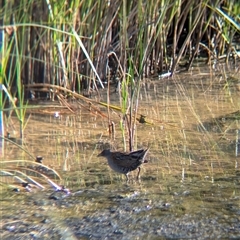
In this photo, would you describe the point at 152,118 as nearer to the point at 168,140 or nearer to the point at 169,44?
the point at 168,140

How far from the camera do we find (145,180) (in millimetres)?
3992

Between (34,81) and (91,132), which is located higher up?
(34,81)

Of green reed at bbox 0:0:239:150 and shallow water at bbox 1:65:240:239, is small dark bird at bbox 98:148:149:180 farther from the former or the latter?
green reed at bbox 0:0:239:150

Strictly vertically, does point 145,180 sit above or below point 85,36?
below

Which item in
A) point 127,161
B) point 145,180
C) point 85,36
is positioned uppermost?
point 85,36

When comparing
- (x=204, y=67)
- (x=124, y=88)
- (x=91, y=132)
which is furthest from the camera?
(x=204, y=67)

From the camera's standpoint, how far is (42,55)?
20.8 feet

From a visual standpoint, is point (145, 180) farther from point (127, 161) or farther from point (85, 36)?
point (85, 36)

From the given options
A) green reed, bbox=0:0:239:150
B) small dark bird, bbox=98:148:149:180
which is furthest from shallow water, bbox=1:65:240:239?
green reed, bbox=0:0:239:150

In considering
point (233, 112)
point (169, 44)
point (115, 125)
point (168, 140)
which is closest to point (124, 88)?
point (168, 140)

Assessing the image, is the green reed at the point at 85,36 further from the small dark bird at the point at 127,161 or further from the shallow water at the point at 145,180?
the small dark bird at the point at 127,161

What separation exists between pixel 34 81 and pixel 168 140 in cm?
202

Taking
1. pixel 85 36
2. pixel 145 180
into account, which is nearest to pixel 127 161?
pixel 145 180

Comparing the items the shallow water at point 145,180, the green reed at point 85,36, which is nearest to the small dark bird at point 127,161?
the shallow water at point 145,180
